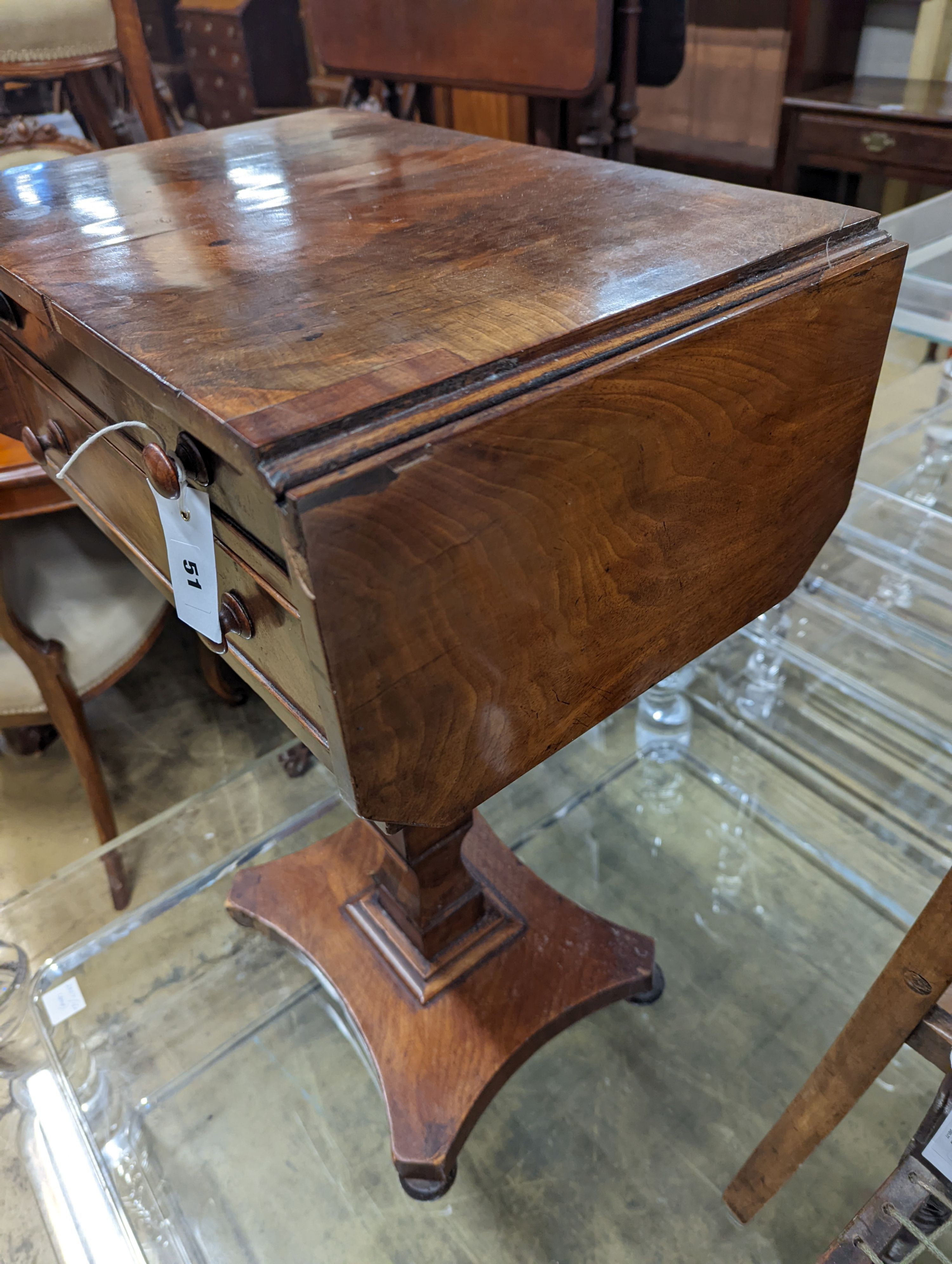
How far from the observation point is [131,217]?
2.44 feet

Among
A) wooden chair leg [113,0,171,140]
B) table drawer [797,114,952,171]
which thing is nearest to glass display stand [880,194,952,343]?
table drawer [797,114,952,171]

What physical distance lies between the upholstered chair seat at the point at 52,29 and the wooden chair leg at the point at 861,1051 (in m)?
2.16

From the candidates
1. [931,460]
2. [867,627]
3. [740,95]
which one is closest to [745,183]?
[740,95]

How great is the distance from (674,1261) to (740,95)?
8.59ft

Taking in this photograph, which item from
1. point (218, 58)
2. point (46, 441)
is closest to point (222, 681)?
point (46, 441)

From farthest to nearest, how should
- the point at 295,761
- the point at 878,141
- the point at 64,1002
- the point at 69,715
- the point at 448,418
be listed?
the point at 878,141
the point at 295,761
the point at 69,715
the point at 64,1002
the point at 448,418

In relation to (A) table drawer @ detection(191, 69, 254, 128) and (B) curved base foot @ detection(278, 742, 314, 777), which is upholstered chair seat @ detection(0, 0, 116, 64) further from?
(B) curved base foot @ detection(278, 742, 314, 777)

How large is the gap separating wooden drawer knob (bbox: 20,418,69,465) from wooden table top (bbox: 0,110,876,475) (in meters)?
0.17

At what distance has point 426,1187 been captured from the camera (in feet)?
2.78

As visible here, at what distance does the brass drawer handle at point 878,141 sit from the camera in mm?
1889

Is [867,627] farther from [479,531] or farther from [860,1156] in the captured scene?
[479,531]

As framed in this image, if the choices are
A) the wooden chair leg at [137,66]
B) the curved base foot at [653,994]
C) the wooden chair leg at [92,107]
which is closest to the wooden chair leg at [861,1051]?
the curved base foot at [653,994]

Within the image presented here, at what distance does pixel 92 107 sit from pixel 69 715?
1.53m

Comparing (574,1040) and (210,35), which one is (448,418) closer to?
(574,1040)
